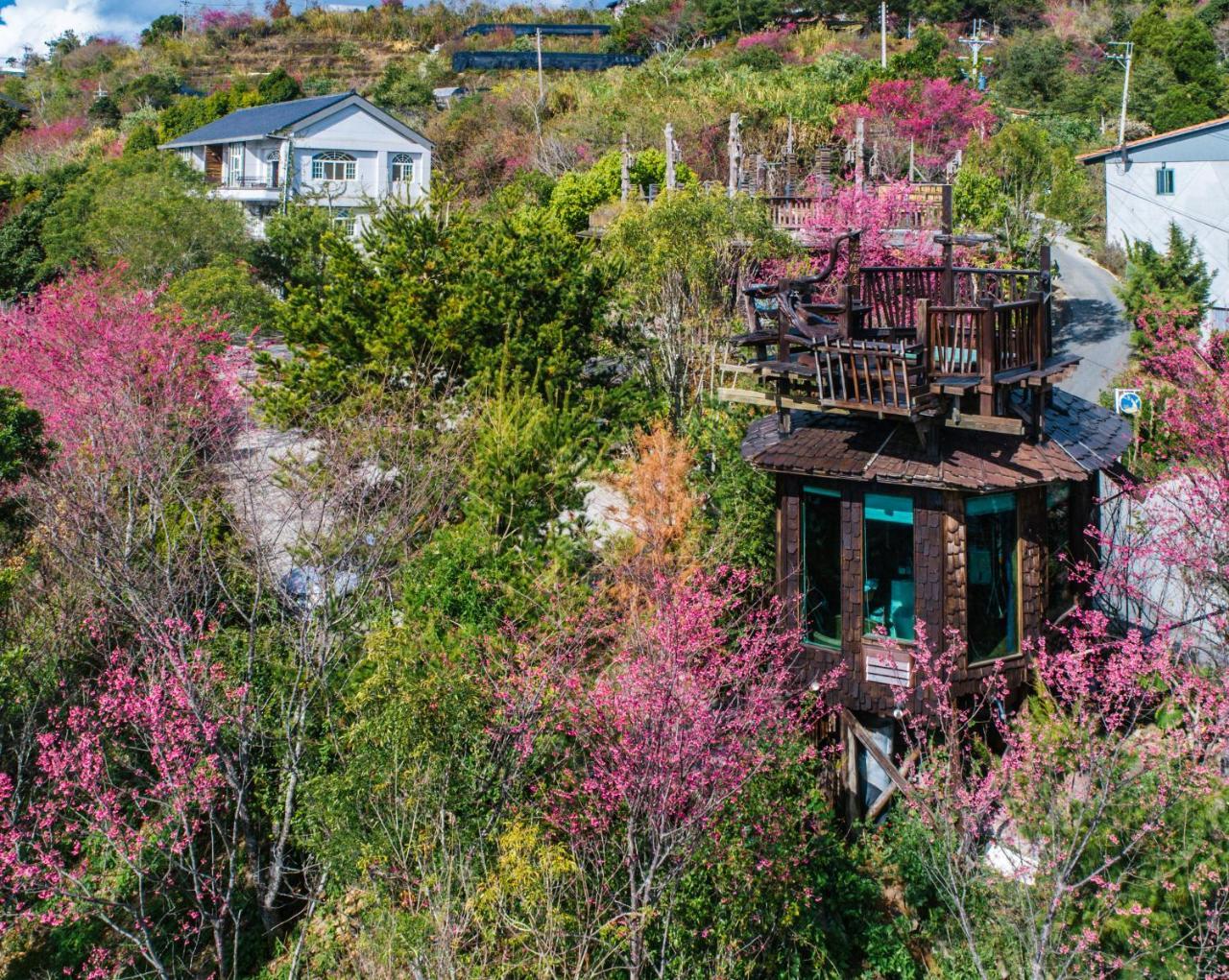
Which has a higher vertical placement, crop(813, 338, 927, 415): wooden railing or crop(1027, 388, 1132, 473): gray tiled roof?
crop(813, 338, 927, 415): wooden railing

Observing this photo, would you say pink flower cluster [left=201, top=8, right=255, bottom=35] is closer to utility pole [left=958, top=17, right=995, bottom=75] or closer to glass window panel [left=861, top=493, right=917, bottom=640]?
utility pole [left=958, top=17, right=995, bottom=75]

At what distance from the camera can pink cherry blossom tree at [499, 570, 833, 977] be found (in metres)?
8.59

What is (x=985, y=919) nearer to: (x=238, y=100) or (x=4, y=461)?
(x=4, y=461)

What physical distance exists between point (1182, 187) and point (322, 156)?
29.7 m

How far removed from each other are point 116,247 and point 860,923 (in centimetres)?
2908

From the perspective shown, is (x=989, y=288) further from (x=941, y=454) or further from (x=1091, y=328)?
(x=1091, y=328)

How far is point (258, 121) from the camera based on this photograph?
44.7m

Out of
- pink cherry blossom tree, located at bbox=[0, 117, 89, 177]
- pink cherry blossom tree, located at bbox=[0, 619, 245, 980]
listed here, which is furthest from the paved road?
pink cherry blossom tree, located at bbox=[0, 117, 89, 177]

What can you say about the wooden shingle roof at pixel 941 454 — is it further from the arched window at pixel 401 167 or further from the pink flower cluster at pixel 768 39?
the pink flower cluster at pixel 768 39

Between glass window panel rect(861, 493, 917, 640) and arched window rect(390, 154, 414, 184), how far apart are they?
36.8 metres

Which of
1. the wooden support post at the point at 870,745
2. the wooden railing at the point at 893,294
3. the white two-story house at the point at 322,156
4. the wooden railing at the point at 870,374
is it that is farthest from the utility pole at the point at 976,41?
the wooden support post at the point at 870,745

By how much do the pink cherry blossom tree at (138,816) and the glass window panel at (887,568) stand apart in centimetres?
624

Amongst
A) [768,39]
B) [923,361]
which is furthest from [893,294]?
[768,39]

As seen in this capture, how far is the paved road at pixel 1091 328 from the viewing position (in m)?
24.9
